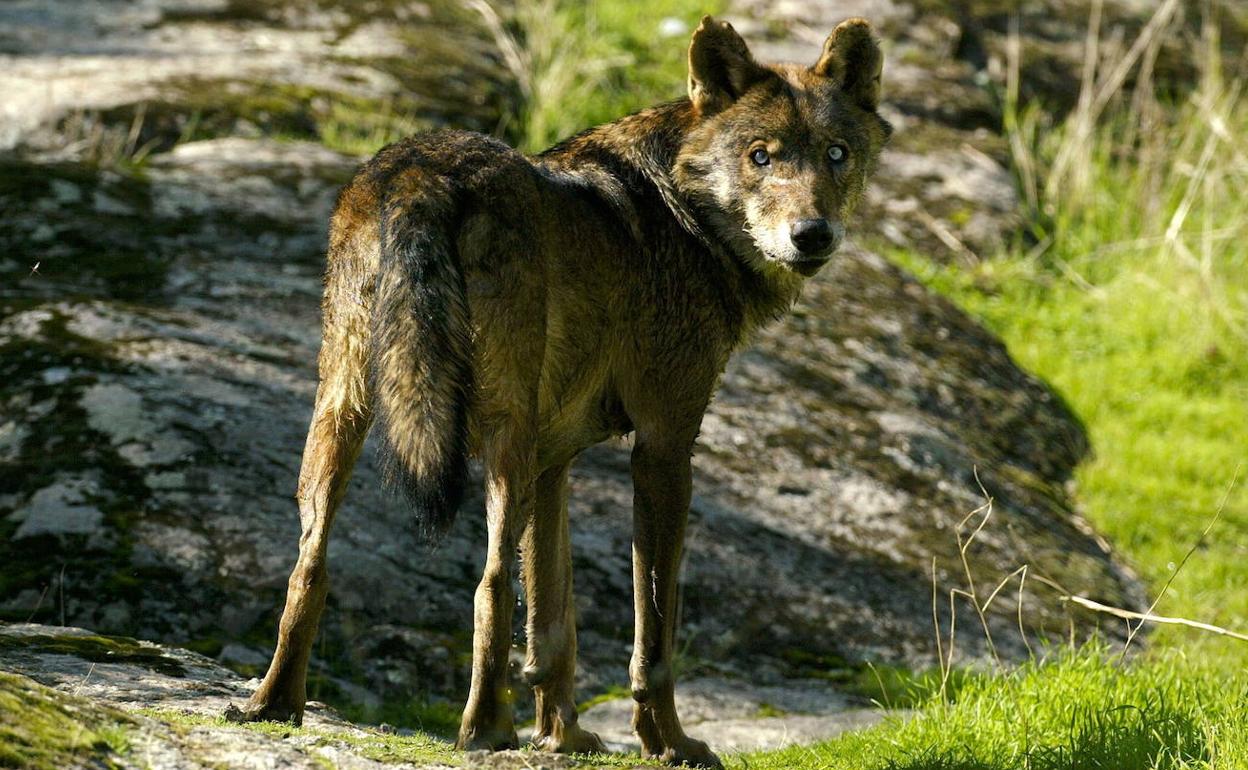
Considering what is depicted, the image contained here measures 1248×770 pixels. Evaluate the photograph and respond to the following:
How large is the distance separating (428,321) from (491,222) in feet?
1.45

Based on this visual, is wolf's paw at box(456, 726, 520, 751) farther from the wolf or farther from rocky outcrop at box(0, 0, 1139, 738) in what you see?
rocky outcrop at box(0, 0, 1139, 738)

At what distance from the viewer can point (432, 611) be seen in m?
6.34

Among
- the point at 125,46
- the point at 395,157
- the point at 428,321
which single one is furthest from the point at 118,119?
the point at 428,321

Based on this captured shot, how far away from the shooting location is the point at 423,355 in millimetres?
4141

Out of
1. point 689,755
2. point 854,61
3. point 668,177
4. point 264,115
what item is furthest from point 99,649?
point 264,115

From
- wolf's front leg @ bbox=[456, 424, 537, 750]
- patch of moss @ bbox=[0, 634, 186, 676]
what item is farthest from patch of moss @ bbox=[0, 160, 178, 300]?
wolf's front leg @ bbox=[456, 424, 537, 750]

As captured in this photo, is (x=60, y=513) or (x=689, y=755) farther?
(x=60, y=513)

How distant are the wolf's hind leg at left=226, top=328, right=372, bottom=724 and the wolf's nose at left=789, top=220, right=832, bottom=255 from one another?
1672 mm

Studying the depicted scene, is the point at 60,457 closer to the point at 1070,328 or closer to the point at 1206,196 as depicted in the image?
the point at 1070,328

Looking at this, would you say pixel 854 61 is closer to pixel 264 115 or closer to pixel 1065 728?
pixel 1065 728

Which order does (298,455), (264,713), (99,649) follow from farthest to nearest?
1. (298,455)
2. (99,649)
3. (264,713)

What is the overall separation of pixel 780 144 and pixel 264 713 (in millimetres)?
2771

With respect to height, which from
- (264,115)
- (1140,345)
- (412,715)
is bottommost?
(412,715)

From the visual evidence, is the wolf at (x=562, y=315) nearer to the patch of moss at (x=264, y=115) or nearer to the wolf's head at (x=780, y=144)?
the wolf's head at (x=780, y=144)
